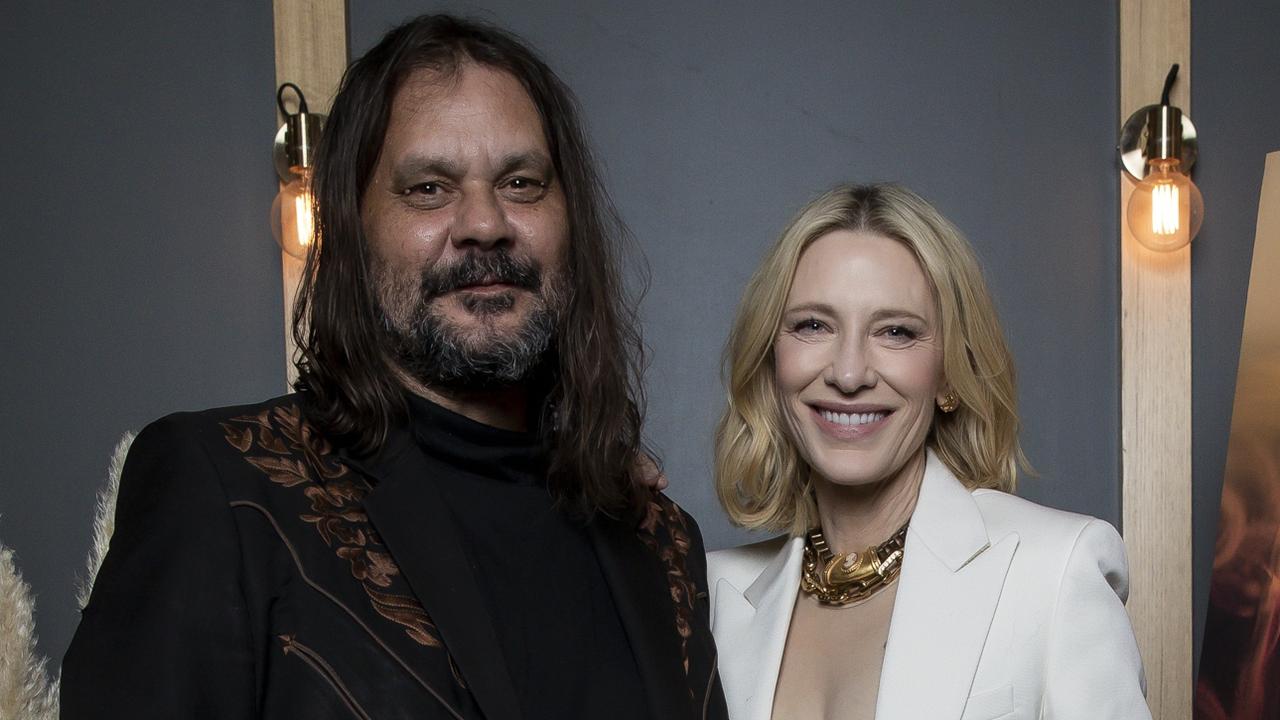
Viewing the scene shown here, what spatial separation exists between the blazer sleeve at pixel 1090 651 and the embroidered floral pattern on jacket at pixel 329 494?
0.90 meters

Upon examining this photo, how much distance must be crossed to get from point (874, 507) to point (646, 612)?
0.50 metres

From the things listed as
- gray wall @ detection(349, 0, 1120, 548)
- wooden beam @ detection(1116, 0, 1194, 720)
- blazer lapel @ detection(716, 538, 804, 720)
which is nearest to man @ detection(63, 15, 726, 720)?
blazer lapel @ detection(716, 538, 804, 720)

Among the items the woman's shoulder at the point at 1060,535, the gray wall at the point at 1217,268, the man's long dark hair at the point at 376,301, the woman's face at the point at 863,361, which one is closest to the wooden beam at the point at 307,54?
the man's long dark hair at the point at 376,301

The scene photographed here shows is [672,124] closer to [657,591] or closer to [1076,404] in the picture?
[1076,404]

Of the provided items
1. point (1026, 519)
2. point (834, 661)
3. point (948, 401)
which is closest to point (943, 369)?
point (948, 401)

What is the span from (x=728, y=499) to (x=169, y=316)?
148 cm

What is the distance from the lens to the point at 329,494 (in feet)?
5.20

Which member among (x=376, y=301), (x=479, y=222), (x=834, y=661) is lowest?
(x=834, y=661)

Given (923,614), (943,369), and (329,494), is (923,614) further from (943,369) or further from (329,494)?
(329,494)

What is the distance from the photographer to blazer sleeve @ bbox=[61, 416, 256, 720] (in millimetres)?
1328

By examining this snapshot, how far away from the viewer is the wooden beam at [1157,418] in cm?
294

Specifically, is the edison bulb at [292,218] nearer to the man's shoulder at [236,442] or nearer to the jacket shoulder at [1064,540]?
the man's shoulder at [236,442]

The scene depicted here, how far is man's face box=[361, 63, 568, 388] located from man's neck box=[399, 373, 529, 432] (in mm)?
22

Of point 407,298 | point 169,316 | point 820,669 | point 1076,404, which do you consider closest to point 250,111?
point 169,316
